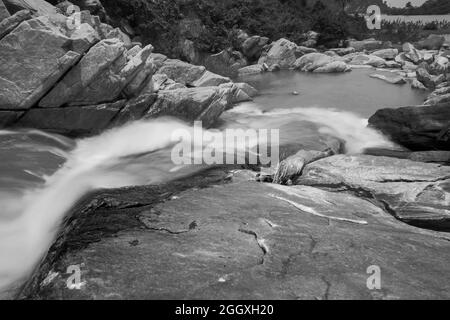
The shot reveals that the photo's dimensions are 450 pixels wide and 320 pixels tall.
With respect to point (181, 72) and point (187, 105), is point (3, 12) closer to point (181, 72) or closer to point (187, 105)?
point (187, 105)

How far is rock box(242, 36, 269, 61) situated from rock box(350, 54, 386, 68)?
29.6ft

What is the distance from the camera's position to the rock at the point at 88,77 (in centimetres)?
1393

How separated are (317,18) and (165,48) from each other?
25088 mm

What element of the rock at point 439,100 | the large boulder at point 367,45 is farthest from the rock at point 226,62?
the rock at point 439,100

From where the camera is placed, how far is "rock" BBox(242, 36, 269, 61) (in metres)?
42.3

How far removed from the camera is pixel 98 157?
13508 mm

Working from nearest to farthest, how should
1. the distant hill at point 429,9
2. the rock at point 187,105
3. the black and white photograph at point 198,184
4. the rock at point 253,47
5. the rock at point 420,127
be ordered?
the black and white photograph at point 198,184 < the rock at point 420,127 < the rock at point 187,105 < the rock at point 253,47 < the distant hill at point 429,9

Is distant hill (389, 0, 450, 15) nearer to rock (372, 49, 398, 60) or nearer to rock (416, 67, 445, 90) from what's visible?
rock (372, 49, 398, 60)

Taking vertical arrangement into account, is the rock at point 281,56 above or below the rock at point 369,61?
above

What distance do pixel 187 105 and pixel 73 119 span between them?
4.40 meters

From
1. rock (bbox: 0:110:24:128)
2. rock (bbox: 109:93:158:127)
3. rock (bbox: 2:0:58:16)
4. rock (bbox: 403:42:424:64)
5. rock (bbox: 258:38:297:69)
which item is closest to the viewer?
rock (bbox: 0:110:24:128)

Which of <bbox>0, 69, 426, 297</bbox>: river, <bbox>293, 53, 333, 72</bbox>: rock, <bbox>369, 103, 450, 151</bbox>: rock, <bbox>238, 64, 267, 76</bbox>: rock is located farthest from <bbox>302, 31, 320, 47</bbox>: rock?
<bbox>369, 103, 450, 151</bbox>: rock

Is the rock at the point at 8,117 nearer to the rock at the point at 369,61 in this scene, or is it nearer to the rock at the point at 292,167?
the rock at the point at 292,167

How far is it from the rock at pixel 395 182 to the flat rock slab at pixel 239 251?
87cm
